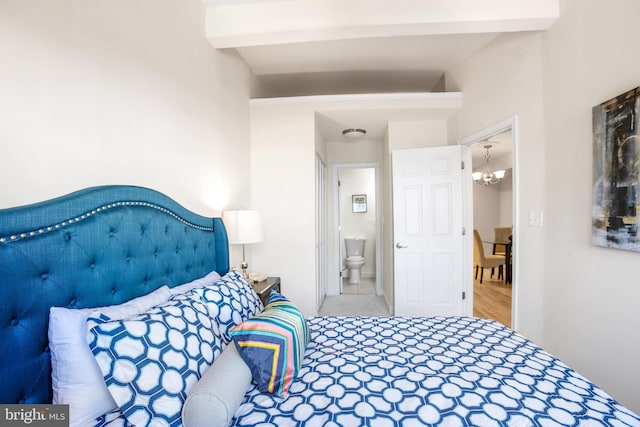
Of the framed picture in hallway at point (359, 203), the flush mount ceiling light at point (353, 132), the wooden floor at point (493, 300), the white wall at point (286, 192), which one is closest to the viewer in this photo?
the white wall at point (286, 192)

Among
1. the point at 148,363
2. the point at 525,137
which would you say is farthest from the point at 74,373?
the point at 525,137

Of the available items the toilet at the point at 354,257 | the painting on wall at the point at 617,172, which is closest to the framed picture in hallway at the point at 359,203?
the toilet at the point at 354,257

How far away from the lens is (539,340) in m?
2.15

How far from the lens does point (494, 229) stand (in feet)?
18.2

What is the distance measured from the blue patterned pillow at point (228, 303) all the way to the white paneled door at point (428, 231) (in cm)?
215

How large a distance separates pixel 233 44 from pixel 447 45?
6.42 feet

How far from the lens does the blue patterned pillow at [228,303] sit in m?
1.23

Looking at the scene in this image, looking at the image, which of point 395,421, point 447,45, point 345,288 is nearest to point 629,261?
point 395,421

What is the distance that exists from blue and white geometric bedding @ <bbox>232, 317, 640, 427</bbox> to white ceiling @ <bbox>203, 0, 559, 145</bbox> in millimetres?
2055

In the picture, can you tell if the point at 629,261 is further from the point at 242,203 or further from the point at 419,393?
the point at 242,203

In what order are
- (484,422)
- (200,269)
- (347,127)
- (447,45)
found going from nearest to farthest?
(484,422) < (200,269) < (447,45) < (347,127)

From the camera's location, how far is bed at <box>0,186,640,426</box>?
0.82 metres

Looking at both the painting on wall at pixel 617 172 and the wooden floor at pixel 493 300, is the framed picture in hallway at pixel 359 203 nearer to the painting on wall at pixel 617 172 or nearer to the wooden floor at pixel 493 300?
the wooden floor at pixel 493 300

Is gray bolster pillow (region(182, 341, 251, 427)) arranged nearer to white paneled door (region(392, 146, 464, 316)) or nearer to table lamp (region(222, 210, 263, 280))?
table lamp (region(222, 210, 263, 280))
